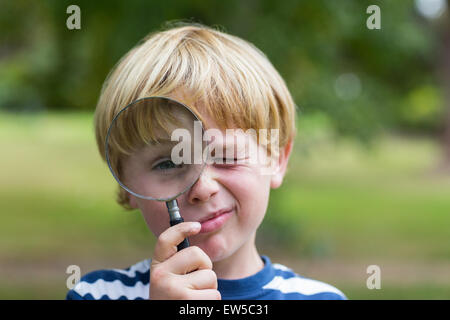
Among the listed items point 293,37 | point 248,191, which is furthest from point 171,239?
point 293,37

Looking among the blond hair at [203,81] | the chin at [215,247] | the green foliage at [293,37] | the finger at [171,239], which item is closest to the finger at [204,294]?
the finger at [171,239]

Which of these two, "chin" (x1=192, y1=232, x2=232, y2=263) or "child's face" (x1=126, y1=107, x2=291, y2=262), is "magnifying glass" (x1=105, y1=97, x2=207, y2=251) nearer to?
"child's face" (x1=126, y1=107, x2=291, y2=262)

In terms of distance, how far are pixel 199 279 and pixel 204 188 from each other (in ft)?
1.14

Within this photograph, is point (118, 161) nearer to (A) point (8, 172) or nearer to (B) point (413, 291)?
(B) point (413, 291)

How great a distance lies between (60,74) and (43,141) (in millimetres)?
11494

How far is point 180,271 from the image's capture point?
194 cm

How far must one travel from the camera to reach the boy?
77.2 inches

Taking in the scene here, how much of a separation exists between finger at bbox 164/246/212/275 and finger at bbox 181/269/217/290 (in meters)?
0.02

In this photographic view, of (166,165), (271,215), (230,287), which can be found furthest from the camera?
(271,215)

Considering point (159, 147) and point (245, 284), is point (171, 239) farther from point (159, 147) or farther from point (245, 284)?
point (245, 284)

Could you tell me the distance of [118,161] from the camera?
2160 mm

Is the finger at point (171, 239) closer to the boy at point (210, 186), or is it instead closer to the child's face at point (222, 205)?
the boy at point (210, 186)

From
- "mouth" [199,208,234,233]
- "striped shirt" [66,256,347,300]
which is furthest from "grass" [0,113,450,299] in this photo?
"mouth" [199,208,234,233]
